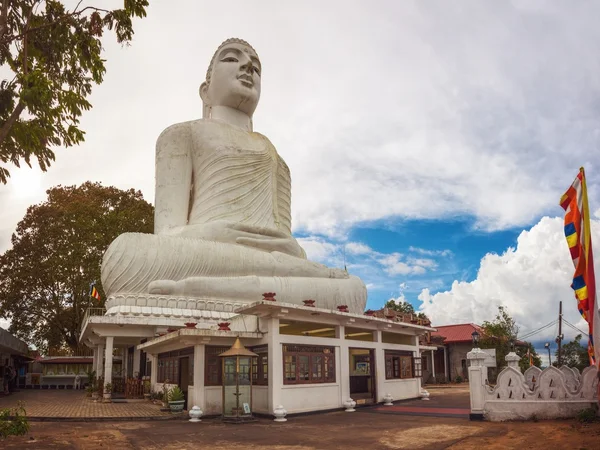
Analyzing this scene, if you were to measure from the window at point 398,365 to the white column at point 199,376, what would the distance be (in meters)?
5.86

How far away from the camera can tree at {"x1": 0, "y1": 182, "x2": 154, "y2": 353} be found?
27812 mm

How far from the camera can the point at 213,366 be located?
40.4 feet

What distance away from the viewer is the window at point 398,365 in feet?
51.6

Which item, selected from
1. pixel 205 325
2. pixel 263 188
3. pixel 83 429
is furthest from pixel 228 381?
pixel 263 188

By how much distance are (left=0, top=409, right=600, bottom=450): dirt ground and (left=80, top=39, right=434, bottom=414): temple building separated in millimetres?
1541

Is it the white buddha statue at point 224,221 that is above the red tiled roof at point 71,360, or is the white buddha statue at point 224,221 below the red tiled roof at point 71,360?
above

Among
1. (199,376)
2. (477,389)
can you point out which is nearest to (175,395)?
(199,376)

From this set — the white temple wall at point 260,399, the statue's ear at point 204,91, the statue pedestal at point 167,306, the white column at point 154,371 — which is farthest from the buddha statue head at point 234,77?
the white temple wall at point 260,399

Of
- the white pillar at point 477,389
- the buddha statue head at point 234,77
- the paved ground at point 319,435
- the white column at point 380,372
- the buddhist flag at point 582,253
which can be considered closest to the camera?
the paved ground at point 319,435

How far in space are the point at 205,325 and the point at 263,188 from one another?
22.5ft

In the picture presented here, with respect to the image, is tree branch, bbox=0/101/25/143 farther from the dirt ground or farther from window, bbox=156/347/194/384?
window, bbox=156/347/194/384

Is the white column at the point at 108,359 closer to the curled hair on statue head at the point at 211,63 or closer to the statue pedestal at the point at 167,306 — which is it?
the statue pedestal at the point at 167,306

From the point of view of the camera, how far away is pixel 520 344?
29.9 meters

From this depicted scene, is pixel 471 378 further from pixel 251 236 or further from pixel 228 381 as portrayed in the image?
pixel 251 236
